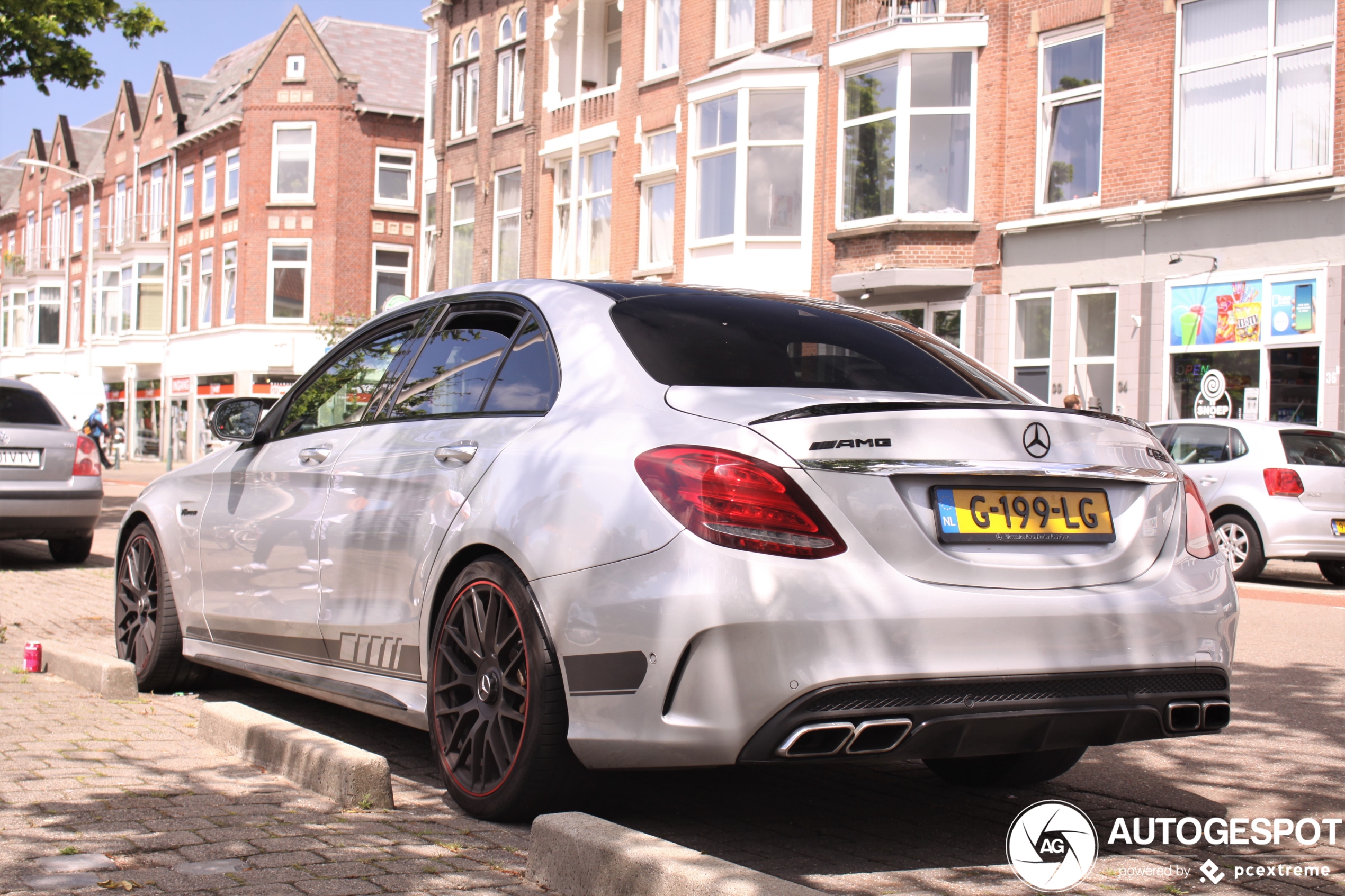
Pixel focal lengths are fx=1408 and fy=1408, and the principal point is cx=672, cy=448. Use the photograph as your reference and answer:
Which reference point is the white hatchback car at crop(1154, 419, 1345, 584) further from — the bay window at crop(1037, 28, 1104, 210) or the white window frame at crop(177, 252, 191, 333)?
the white window frame at crop(177, 252, 191, 333)

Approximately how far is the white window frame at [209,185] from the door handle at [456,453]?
4741 cm

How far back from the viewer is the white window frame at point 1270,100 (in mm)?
18297

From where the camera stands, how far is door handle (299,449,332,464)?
16.6ft

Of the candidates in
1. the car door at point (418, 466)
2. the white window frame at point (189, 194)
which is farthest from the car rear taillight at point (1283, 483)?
the white window frame at point (189, 194)

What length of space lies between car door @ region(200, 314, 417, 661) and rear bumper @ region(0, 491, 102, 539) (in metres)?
7.01

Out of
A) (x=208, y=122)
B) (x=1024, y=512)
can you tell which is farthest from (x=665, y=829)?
(x=208, y=122)

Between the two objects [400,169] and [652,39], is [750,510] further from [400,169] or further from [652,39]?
[400,169]

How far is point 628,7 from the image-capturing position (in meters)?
29.9

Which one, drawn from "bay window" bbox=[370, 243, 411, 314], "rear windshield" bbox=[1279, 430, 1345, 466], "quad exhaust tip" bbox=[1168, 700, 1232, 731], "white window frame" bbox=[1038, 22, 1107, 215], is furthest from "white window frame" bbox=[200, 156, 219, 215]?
"quad exhaust tip" bbox=[1168, 700, 1232, 731]

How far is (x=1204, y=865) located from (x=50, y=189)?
69355 millimetres

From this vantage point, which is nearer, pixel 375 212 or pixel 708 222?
pixel 708 222

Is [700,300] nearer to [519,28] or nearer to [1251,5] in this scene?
[1251,5]

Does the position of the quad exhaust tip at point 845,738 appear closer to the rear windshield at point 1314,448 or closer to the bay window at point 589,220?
the rear windshield at point 1314,448

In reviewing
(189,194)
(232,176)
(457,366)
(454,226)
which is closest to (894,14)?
(454,226)
